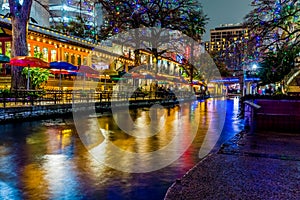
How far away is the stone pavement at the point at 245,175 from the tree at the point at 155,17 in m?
23.3

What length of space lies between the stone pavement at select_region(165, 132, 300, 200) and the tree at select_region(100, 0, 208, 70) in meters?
23.3

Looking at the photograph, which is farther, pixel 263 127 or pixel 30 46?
pixel 30 46

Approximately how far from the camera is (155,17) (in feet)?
104

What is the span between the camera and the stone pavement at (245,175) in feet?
14.8

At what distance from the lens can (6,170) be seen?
639 centimetres

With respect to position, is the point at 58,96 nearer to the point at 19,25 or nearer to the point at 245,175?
the point at 19,25

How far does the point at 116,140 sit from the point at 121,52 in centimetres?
3917

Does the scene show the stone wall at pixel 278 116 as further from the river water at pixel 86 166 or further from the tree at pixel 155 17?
the tree at pixel 155 17

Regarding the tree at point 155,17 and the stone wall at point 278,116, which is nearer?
the stone wall at point 278,116

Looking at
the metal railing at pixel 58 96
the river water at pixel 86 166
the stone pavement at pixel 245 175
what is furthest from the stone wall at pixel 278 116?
the metal railing at pixel 58 96

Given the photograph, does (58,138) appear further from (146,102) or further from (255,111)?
(146,102)

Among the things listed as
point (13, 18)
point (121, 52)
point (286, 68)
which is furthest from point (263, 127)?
point (121, 52)

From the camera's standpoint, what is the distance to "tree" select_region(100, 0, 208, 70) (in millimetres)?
29828

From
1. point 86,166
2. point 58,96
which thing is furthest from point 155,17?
point 86,166
